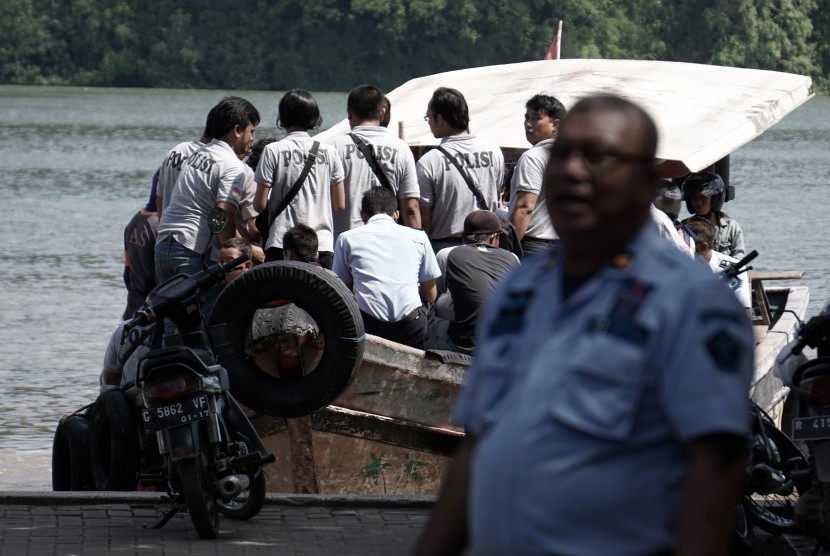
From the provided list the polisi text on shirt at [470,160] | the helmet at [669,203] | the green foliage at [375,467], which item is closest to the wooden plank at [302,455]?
the green foliage at [375,467]

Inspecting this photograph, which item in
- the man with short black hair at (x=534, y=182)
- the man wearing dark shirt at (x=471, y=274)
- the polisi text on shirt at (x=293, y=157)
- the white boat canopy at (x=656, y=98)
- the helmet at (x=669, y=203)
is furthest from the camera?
the white boat canopy at (x=656, y=98)

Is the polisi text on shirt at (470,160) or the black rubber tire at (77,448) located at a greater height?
the polisi text on shirt at (470,160)

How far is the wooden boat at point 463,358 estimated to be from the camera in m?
8.15

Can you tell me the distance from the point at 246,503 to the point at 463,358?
1.71 meters

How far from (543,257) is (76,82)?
107 m

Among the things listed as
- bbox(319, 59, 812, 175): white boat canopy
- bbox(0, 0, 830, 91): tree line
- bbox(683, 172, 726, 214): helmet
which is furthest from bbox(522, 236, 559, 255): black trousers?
bbox(0, 0, 830, 91): tree line

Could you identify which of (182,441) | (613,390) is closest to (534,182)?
(182,441)

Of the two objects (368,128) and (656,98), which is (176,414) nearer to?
(368,128)

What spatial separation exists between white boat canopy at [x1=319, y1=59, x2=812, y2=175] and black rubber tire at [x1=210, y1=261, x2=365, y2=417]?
3589mm

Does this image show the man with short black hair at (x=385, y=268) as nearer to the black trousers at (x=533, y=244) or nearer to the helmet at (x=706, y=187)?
the black trousers at (x=533, y=244)

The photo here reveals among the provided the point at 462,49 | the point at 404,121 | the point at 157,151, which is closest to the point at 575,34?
the point at 462,49

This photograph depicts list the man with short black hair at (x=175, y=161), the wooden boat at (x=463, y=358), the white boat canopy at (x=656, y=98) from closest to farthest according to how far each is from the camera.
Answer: the wooden boat at (x=463, y=358)
the man with short black hair at (x=175, y=161)
the white boat canopy at (x=656, y=98)

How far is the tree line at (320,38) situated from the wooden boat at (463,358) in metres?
77.1

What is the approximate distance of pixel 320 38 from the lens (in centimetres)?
10006
